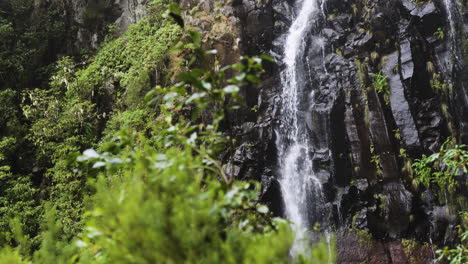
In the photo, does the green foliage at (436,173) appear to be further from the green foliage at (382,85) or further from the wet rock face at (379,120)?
the green foliage at (382,85)

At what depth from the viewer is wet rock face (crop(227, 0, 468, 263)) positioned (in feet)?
27.1

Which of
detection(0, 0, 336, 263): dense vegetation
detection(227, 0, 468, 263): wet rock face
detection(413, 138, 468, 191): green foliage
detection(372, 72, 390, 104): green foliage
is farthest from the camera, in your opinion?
detection(372, 72, 390, 104): green foliage

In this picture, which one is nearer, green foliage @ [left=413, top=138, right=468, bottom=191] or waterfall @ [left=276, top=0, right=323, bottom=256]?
green foliage @ [left=413, top=138, right=468, bottom=191]

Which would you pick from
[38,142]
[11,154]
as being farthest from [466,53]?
[11,154]

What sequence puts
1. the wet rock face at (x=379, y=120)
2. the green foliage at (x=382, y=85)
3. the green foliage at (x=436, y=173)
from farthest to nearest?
the green foliage at (x=382, y=85), the wet rock face at (x=379, y=120), the green foliage at (x=436, y=173)

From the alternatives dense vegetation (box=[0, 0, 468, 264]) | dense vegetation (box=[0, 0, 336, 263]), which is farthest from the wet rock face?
dense vegetation (box=[0, 0, 336, 263])

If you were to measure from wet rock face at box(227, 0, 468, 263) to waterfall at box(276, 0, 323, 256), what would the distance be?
23cm

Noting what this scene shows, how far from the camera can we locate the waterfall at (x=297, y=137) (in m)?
9.01

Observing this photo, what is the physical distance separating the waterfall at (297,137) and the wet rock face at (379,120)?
229 millimetres

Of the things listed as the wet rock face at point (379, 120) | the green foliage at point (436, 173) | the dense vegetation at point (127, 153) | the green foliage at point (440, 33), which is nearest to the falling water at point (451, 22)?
the wet rock face at point (379, 120)

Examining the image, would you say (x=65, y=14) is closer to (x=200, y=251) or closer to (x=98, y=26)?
(x=98, y=26)

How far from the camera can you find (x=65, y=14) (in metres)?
14.2

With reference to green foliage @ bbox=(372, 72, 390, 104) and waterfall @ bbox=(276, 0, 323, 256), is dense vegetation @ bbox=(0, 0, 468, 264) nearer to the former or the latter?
Answer: waterfall @ bbox=(276, 0, 323, 256)

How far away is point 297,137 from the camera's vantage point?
32.0 ft
